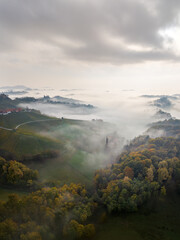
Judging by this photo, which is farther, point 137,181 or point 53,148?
point 53,148

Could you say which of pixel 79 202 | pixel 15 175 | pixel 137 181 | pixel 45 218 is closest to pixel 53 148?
pixel 15 175

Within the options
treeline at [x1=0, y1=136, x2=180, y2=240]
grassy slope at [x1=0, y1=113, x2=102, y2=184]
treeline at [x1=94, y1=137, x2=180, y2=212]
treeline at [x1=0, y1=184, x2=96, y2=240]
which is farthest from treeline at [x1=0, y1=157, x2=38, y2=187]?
treeline at [x1=94, y1=137, x2=180, y2=212]

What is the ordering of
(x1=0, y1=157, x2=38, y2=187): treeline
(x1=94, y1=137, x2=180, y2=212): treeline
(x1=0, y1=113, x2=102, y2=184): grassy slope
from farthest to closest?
(x1=0, y1=113, x2=102, y2=184): grassy slope
(x1=0, y1=157, x2=38, y2=187): treeline
(x1=94, y1=137, x2=180, y2=212): treeline

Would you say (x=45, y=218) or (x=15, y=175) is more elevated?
(x=45, y=218)

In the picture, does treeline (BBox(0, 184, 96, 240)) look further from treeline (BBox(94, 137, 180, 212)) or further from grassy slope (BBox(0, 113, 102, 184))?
grassy slope (BBox(0, 113, 102, 184))

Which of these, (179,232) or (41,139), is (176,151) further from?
(41,139)

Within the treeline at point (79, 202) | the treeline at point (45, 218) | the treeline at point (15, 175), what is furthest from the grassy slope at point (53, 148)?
the treeline at point (45, 218)

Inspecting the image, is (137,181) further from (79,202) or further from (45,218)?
(45,218)

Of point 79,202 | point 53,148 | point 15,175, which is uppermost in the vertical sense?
point 53,148

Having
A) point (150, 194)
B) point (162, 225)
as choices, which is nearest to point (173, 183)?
point (150, 194)
